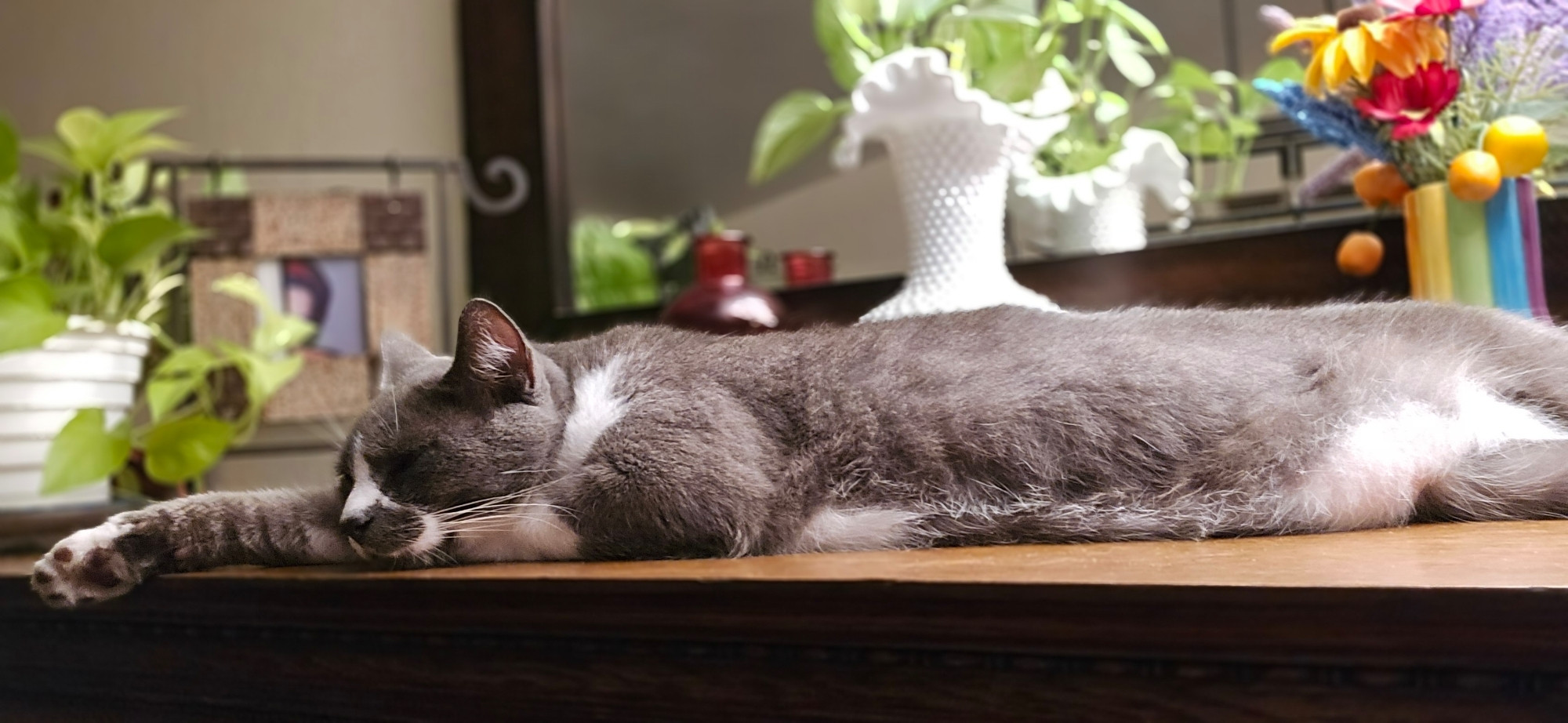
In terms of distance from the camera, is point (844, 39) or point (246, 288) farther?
point (246, 288)

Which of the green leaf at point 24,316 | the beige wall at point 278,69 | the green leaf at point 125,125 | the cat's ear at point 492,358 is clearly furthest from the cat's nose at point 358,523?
the beige wall at point 278,69

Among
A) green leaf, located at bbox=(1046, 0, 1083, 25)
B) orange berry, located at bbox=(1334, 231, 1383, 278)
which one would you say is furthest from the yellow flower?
green leaf, located at bbox=(1046, 0, 1083, 25)

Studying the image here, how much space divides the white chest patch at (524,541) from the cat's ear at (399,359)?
0.15 meters

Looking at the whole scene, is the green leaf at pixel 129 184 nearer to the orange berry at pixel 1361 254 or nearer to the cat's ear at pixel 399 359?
the cat's ear at pixel 399 359

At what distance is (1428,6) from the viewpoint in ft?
3.07

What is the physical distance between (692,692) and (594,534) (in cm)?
15

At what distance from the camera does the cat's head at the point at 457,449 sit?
723 mm

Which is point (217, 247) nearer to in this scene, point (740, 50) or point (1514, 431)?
point (740, 50)

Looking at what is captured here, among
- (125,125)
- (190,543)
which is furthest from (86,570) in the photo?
(125,125)

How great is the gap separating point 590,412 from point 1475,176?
2.48ft

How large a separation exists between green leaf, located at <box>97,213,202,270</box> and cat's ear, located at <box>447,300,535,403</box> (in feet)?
2.29

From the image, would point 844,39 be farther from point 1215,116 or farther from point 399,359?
point 399,359

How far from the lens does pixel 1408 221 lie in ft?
3.34

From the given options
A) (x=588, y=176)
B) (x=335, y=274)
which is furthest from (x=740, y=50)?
(x=335, y=274)
